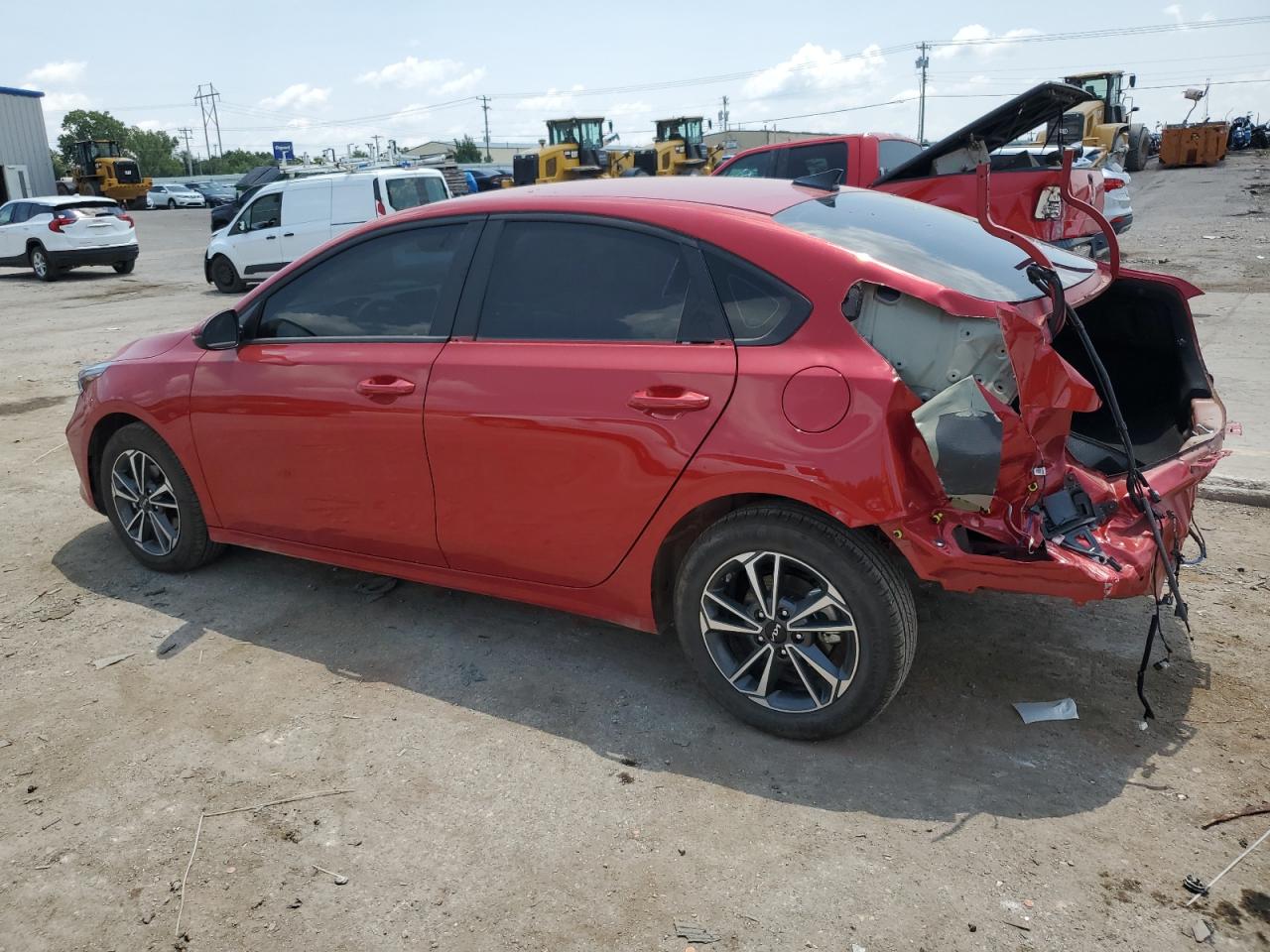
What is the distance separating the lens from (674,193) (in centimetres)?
355

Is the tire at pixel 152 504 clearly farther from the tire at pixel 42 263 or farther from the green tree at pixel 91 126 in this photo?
the green tree at pixel 91 126

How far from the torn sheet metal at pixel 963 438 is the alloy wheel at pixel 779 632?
500 millimetres

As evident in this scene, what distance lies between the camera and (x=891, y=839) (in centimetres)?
276

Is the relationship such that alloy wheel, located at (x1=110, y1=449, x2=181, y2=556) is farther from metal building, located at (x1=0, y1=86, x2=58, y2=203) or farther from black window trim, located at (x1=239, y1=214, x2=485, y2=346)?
metal building, located at (x1=0, y1=86, x2=58, y2=203)

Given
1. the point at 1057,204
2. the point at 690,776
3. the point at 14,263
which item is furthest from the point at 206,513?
the point at 14,263

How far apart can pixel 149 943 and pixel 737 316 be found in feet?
7.87

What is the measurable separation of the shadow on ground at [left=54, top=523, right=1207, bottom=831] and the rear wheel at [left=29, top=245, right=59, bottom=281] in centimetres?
1875

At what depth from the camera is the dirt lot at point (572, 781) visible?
2.54m

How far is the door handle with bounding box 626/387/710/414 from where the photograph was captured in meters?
3.11

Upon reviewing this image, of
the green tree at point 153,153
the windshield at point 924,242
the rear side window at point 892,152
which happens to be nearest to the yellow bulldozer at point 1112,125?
the rear side window at point 892,152

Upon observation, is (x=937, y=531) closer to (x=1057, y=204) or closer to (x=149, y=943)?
(x=149, y=943)

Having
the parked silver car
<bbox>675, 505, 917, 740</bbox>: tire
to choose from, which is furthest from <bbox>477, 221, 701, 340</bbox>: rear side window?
the parked silver car

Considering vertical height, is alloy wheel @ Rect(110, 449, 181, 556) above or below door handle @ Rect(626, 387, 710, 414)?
below

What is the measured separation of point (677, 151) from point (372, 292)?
2837cm
